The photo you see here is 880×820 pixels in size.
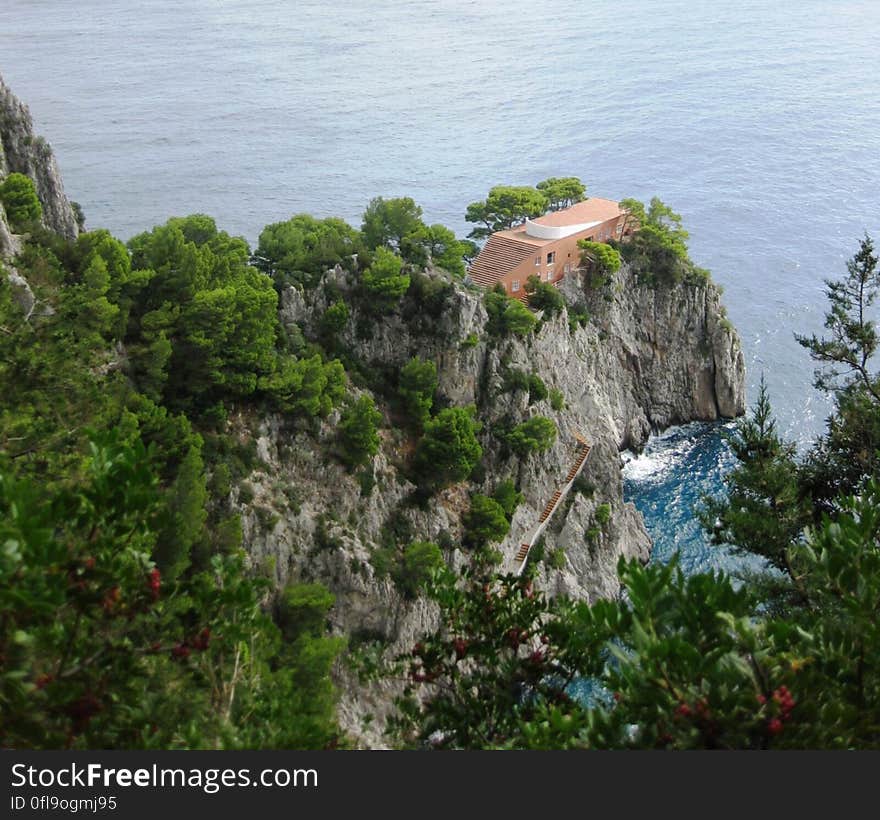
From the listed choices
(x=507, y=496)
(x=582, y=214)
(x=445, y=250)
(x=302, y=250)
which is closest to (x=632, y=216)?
(x=582, y=214)

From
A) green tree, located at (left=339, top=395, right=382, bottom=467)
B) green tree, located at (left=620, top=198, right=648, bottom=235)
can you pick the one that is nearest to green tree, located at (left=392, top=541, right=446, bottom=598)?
green tree, located at (left=339, top=395, right=382, bottom=467)

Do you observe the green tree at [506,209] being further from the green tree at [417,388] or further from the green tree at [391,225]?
the green tree at [417,388]

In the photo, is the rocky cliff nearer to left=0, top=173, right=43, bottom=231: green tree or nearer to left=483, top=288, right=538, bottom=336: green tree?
left=483, top=288, right=538, bottom=336: green tree

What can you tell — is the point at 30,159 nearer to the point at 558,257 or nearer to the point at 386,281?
the point at 386,281

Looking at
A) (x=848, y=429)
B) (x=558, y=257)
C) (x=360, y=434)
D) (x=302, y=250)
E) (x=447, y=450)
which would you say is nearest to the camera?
(x=848, y=429)

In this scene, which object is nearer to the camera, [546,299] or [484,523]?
[484,523]

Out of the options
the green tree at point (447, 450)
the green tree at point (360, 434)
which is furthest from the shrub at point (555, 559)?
the green tree at point (360, 434)
